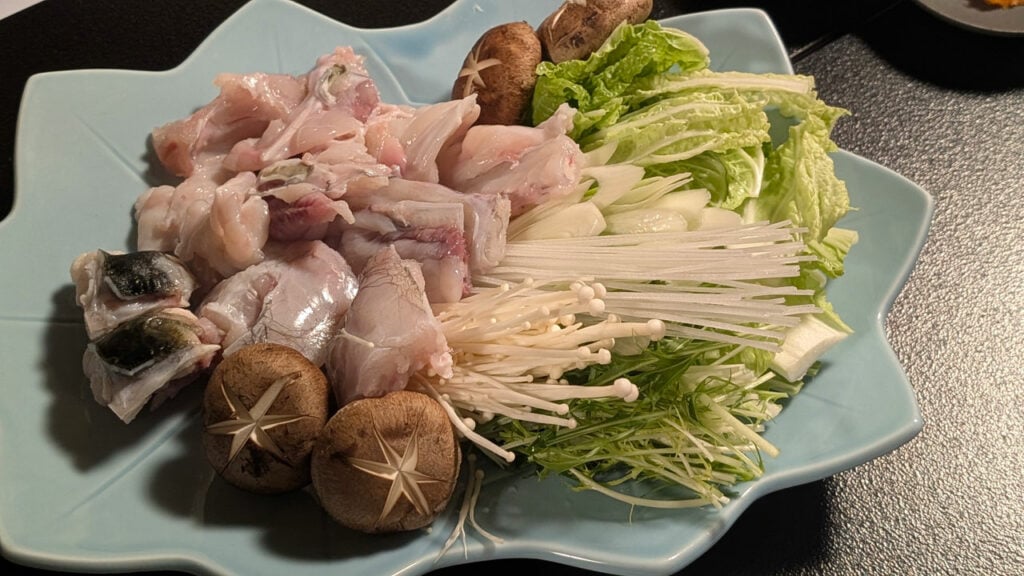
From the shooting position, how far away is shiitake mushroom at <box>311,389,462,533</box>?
5.48ft

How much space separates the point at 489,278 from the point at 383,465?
701 millimetres

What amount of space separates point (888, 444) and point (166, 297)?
6.31ft

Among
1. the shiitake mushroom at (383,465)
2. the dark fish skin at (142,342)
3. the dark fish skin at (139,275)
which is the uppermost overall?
the dark fish skin at (139,275)

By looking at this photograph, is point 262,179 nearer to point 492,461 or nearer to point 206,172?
point 206,172

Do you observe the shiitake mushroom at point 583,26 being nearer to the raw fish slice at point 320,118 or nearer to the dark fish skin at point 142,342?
the raw fish slice at point 320,118

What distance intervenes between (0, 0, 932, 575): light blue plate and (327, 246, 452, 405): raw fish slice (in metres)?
0.34

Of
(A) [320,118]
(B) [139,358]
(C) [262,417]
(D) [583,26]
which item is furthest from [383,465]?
(D) [583,26]

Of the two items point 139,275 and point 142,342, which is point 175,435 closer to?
point 142,342

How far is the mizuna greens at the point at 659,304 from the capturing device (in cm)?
191

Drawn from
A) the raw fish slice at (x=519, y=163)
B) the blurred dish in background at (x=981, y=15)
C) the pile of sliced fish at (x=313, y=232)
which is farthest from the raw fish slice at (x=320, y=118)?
the blurred dish in background at (x=981, y=15)

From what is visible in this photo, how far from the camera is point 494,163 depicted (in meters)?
2.29

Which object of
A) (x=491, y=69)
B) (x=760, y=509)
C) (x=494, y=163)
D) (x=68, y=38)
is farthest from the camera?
(x=68, y=38)

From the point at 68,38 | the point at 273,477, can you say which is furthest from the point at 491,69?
the point at 68,38

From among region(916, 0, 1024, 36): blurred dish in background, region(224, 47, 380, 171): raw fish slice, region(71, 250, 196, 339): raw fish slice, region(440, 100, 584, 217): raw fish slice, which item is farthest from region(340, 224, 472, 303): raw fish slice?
region(916, 0, 1024, 36): blurred dish in background
